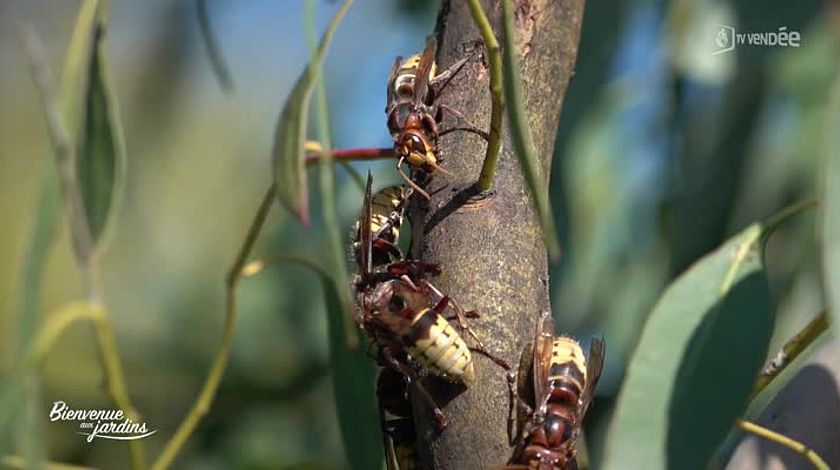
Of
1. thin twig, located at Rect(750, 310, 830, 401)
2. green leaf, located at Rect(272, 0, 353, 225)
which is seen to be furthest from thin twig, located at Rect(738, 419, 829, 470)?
green leaf, located at Rect(272, 0, 353, 225)

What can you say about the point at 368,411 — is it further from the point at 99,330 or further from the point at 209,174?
the point at 209,174

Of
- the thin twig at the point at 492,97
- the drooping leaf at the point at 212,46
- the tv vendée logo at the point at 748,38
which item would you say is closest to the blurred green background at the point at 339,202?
the tv vendée logo at the point at 748,38

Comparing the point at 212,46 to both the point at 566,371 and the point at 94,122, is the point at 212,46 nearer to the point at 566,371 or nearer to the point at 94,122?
the point at 94,122

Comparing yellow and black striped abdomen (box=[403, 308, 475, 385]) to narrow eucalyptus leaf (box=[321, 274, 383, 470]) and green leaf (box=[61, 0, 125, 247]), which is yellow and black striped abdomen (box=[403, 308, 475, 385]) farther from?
green leaf (box=[61, 0, 125, 247])

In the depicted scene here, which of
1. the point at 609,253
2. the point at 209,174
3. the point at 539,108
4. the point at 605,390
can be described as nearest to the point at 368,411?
the point at 539,108

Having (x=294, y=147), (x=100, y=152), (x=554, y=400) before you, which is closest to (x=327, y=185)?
(x=294, y=147)

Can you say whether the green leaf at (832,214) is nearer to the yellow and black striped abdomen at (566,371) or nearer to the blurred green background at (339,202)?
the yellow and black striped abdomen at (566,371)
